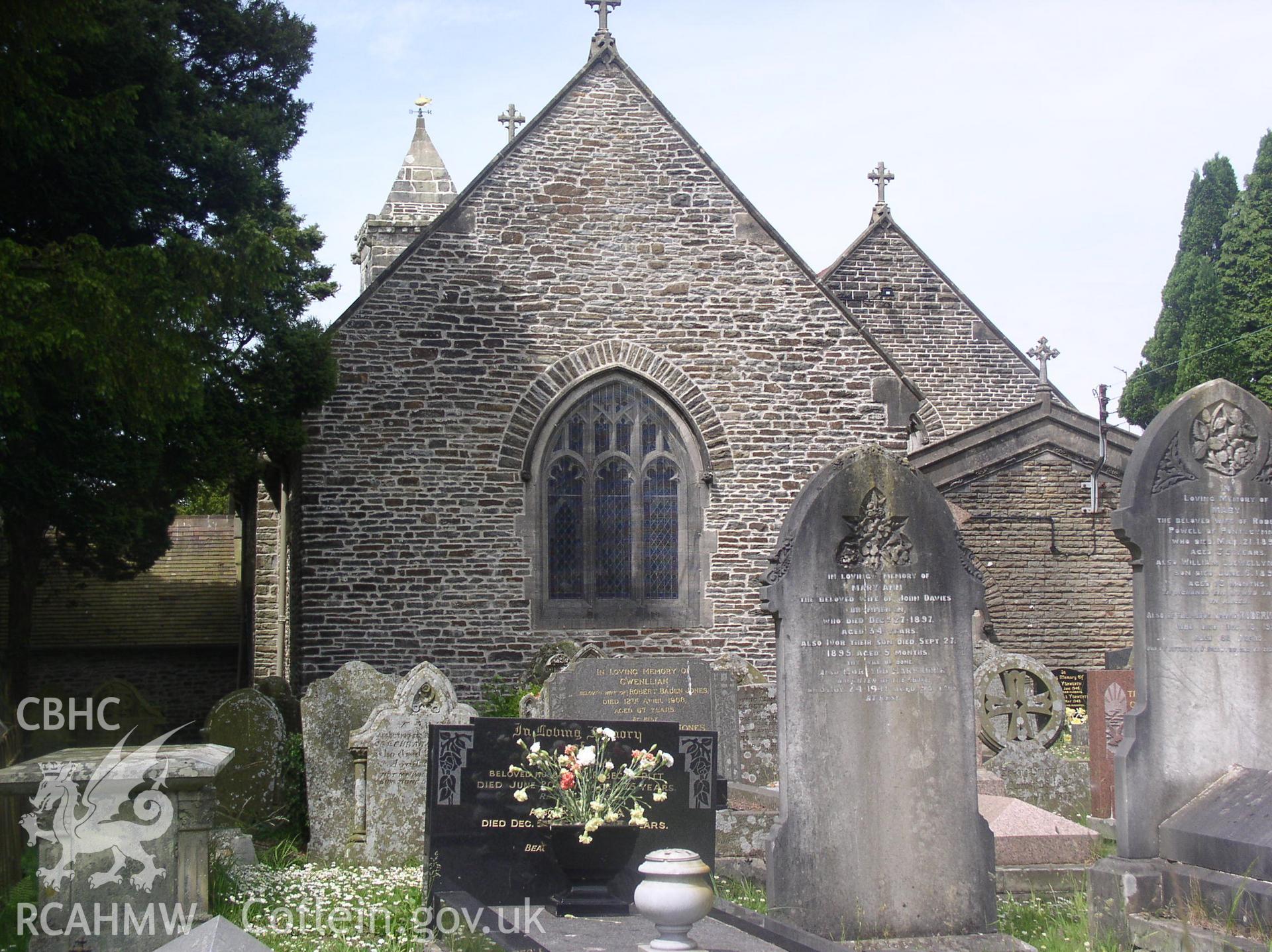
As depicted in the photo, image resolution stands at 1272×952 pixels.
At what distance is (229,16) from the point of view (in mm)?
16891

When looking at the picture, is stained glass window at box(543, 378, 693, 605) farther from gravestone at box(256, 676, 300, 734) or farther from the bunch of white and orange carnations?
Result: the bunch of white and orange carnations

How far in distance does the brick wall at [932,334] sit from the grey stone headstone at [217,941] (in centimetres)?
1999

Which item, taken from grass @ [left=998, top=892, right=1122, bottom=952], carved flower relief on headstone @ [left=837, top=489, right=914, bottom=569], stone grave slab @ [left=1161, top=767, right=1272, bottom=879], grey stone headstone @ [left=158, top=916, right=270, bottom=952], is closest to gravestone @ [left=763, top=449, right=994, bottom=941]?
carved flower relief on headstone @ [left=837, top=489, right=914, bottom=569]

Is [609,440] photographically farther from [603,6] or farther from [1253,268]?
[1253,268]

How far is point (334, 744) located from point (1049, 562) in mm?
10332

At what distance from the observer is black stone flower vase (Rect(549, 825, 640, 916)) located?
6957 mm

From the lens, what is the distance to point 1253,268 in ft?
102

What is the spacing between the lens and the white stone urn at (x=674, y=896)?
5379 millimetres

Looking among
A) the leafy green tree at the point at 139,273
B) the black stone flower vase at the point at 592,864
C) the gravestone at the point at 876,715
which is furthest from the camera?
the leafy green tree at the point at 139,273

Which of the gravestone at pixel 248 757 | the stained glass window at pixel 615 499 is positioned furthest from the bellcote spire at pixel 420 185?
the gravestone at pixel 248 757

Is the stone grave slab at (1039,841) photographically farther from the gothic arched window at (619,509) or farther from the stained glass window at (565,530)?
the stained glass window at (565,530)

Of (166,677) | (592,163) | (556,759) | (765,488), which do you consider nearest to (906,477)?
(556,759)

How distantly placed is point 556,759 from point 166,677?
54.6 ft

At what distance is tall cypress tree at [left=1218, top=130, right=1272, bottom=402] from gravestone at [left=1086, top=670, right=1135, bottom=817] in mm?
20928
